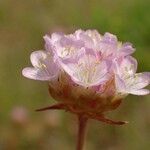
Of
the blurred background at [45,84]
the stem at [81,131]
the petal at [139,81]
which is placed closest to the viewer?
the stem at [81,131]

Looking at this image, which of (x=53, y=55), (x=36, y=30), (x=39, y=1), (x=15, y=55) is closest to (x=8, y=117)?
(x=15, y=55)

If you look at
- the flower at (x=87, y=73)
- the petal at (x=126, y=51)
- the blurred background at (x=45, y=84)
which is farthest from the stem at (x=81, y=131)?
the blurred background at (x=45, y=84)

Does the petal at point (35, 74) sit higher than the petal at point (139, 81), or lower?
lower

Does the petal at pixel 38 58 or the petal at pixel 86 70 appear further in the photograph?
the petal at pixel 38 58

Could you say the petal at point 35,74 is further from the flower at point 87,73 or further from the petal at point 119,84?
the petal at point 119,84

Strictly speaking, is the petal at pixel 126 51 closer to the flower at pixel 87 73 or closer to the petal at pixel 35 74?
the flower at pixel 87 73

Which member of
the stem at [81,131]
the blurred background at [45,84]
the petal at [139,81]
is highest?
the blurred background at [45,84]

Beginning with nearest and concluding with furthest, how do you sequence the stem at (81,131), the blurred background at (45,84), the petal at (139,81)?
the stem at (81,131) → the petal at (139,81) → the blurred background at (45,84)

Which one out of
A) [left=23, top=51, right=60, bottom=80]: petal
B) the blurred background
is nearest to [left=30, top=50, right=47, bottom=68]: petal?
[left=23, top=51, right=60, bottom=80]: petal

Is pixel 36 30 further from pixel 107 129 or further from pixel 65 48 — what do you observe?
pixel 65 48

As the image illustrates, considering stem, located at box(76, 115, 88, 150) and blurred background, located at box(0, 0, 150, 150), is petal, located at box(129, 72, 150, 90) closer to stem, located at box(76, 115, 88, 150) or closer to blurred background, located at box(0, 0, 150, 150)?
stem, located at box(76, 115, 88, 150)

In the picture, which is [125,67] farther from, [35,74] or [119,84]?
[35,74]
